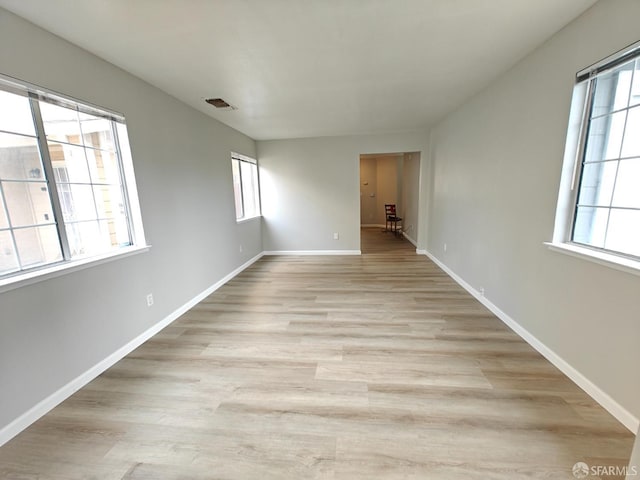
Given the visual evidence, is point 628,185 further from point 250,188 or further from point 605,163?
point 250,188

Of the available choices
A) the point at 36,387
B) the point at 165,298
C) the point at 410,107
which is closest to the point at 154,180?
the point at 165,298

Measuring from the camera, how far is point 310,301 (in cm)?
324

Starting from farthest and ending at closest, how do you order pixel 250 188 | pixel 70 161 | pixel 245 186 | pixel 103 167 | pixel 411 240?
pixel 411 240 → pixel 250 188 → pixel 245 186 → pixel 103 167 → pixel 70 161

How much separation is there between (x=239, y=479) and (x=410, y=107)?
410 cm

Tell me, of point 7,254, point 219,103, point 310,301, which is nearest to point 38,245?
point 7,254

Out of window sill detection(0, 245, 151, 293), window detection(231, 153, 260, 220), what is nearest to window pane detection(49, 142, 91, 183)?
window sill detection(0, 245, 151, 293)

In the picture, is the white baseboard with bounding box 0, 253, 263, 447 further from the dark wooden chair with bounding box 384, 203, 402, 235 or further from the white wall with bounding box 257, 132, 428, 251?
the dark wooden chair with bounding box 384, 203, 402, 235

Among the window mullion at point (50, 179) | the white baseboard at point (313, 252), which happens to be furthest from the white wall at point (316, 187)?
the window mullion at point (50, 179)

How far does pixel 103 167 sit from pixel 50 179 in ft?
1.77

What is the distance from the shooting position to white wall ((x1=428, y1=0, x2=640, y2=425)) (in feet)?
4.83

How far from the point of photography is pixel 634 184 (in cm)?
147

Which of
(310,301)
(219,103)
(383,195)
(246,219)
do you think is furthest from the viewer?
(383,195)

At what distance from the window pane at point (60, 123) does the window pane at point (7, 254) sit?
72cm

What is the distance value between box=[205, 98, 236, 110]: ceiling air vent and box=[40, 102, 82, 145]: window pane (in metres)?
1.36
